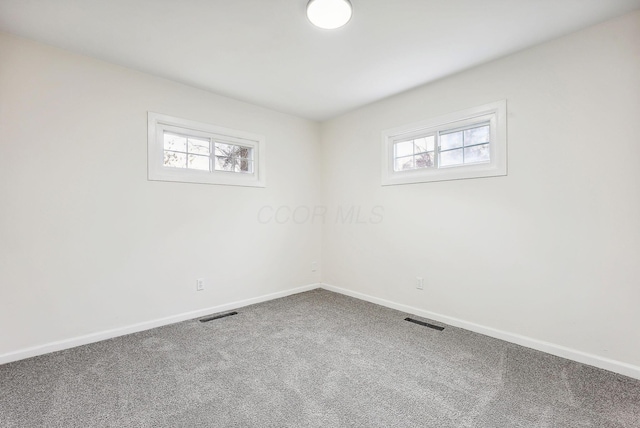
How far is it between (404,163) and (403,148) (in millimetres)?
190

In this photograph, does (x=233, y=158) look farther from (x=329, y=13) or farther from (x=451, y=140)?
(x=451, y=140)

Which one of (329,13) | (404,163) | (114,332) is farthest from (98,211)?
(404,163)

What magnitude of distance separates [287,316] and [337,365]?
118 centimetres

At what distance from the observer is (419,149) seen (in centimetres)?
346

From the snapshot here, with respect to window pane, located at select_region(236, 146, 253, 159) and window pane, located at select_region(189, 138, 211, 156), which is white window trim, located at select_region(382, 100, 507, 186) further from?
window pane, located at select_region(189, 138, 211, 156)

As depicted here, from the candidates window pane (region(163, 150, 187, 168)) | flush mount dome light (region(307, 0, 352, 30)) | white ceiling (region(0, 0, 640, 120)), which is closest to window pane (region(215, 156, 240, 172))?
window pane (region(163, 150, 187, 168))

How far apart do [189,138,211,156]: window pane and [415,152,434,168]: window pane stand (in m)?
2.53

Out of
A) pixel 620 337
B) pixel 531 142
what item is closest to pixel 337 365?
pixel 620 337

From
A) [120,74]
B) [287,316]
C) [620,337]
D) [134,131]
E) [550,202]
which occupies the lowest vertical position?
[287,316]

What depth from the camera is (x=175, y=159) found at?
325 centimetres

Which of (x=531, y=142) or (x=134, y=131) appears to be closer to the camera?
(x=531, y=142)

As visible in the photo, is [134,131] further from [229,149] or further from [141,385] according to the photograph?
[141,385]

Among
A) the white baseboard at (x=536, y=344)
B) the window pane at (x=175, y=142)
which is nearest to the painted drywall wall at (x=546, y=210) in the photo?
the white baseboard at (x=536, y=344)

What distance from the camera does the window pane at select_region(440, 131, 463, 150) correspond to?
3.10 metres
